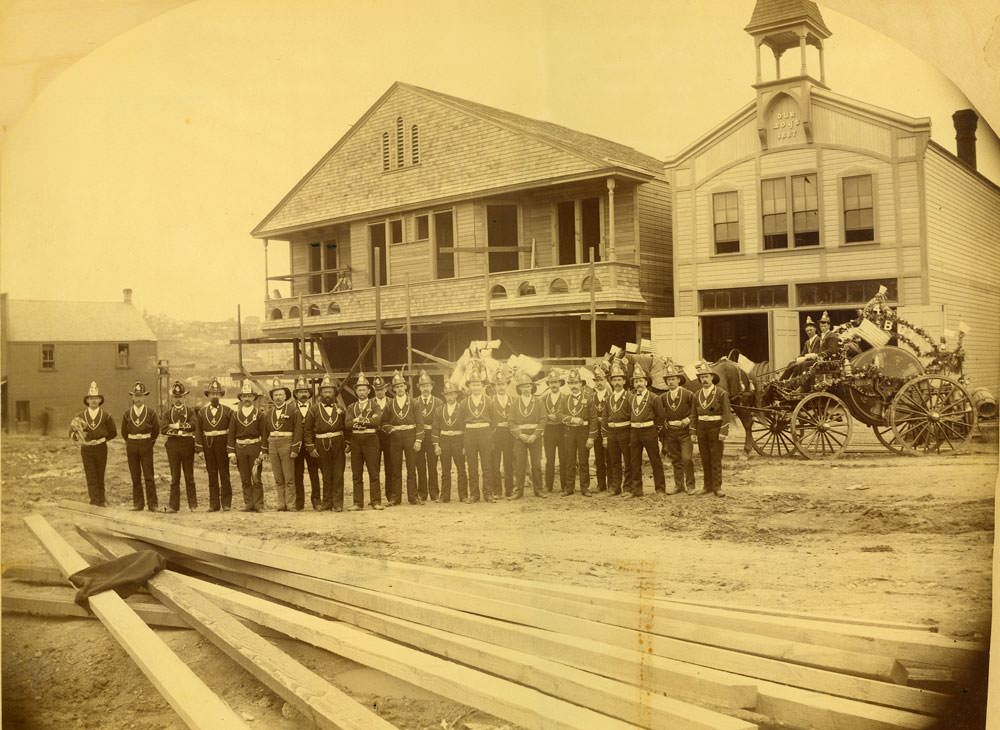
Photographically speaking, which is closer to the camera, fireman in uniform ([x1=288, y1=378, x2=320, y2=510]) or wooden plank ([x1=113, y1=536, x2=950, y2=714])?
wooden plank ([x1=113, y1=536, x2=950, y2=714])

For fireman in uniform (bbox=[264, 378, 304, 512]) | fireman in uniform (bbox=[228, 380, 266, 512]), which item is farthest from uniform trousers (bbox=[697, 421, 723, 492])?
fireman in uniform (bbox=[228, 380, 266, 512])

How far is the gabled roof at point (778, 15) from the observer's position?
2.16m

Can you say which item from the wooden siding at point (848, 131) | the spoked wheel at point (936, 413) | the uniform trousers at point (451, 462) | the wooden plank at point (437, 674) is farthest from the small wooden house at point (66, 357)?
the spoked wheel at point (936, 413)

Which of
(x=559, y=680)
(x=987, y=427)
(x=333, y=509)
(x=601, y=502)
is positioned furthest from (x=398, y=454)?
(x=987, y=427)

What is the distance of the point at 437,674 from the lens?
80.8 inches

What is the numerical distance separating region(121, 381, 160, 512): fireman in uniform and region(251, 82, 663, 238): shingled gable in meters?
0.65

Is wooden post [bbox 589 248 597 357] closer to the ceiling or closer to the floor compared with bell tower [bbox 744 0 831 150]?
closer to the floor

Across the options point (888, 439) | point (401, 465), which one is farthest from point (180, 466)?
point (888, 439)

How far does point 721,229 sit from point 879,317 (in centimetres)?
47

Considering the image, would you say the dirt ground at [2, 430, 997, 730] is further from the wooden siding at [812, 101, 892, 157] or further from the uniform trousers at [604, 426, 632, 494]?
the wooden siding at [812, 101, 892, 157]

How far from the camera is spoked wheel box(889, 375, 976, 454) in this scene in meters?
2.08

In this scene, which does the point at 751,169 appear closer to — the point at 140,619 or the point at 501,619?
the point at 501,619

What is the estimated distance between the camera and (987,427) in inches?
83.4

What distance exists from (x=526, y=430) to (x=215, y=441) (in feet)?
3.33
